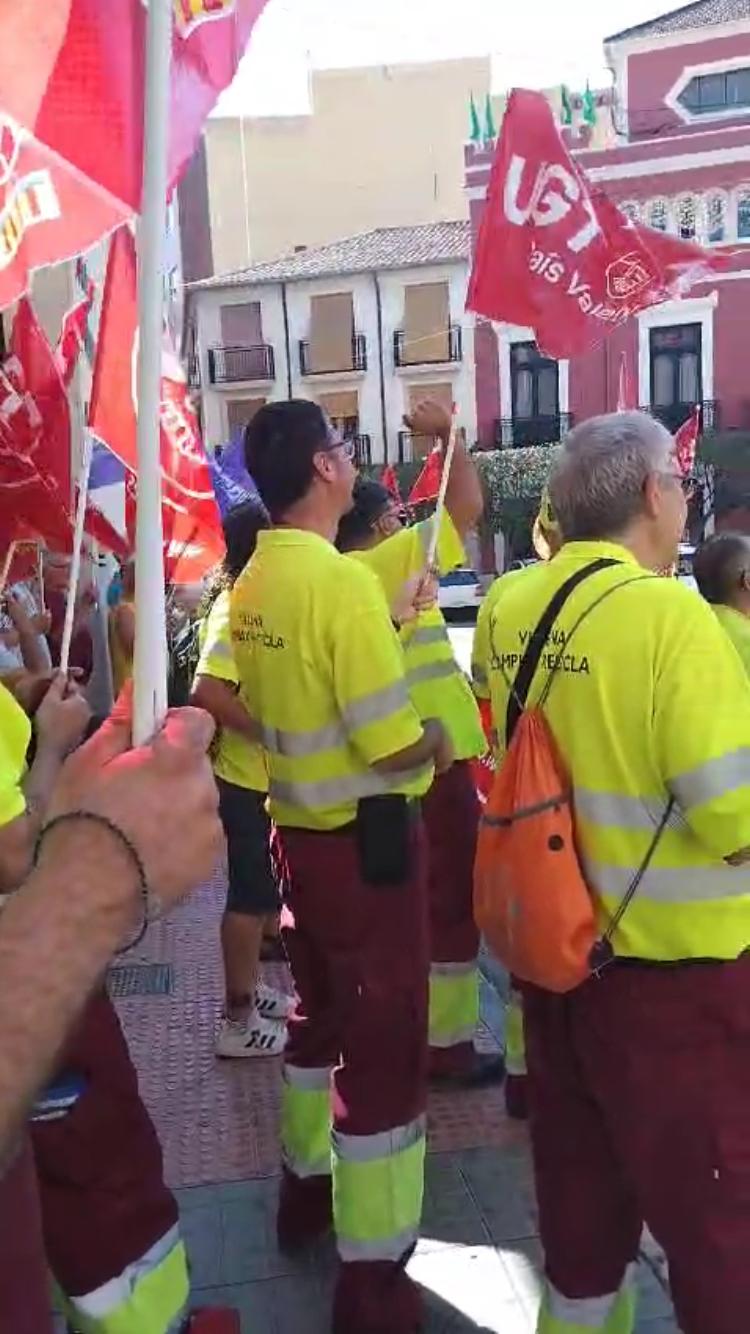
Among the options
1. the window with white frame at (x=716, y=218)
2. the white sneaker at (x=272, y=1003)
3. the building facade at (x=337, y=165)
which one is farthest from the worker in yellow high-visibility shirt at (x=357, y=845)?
the building facade at (x=337, y=165)

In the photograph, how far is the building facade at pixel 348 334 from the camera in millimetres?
36562

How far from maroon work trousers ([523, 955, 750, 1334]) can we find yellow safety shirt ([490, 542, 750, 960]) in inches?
3.2

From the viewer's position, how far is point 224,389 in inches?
1503

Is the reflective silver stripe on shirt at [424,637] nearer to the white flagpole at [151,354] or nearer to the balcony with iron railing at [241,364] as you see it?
the white flagpole at [151,354]

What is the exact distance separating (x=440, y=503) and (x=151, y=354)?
261cm

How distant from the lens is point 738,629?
11.2 ft

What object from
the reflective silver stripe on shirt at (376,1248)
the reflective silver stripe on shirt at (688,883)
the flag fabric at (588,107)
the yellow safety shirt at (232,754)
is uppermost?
the flag fabric at (588,107)

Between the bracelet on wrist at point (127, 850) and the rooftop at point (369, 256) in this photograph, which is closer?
the bracelet on wrist at point (127, 850)

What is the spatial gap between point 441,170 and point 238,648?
41.8 m

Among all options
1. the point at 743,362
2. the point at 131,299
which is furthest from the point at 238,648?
the point at 743,362

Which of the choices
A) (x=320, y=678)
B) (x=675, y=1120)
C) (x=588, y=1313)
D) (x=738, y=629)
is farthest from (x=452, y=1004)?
(x=675, y=1120)

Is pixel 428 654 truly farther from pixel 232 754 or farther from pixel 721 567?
pixel 721 567

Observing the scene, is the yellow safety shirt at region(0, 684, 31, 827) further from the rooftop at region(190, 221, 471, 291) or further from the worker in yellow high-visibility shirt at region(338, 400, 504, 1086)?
the rooftop at region(190, 221, 471, 291)

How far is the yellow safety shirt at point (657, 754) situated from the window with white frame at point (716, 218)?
1166 inches
